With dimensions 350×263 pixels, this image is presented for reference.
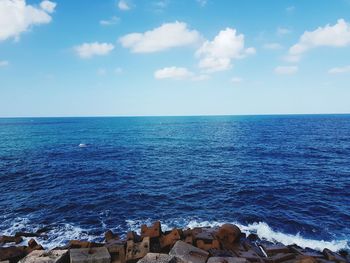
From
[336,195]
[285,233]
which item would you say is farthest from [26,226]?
[336,195]

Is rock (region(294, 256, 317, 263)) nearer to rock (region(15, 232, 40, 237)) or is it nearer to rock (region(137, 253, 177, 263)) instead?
rock (region(137, 253, 177, 263))

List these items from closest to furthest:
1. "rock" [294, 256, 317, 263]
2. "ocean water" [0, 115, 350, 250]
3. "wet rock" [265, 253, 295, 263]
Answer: "rock" [294, 256, 317, 263], "wet rock" [265, 253, 295, 263], "ocean water" [0, 115, 350, 250]

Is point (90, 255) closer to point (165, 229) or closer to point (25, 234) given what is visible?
point (165, 229)

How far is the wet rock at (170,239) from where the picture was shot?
14.9 m

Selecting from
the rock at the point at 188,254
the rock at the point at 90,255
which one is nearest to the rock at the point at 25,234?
the rock at the point at 90,255

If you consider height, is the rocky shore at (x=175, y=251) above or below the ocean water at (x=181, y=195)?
above

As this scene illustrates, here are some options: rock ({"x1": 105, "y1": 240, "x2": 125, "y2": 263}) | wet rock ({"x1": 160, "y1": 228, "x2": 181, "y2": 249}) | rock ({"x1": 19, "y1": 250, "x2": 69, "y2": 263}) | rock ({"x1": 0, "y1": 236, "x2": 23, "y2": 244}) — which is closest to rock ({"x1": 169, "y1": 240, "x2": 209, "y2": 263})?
wet rock ({"x1": 160, "y1": 228, "x2": 181, "y2": 249})

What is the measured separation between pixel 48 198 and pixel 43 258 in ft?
56.2

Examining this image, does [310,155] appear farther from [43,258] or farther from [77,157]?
[43,258]

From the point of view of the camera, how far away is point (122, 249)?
14.0 meters

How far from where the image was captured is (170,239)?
49.4ft

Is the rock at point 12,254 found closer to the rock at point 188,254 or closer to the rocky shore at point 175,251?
the rocky shore at point 175,251

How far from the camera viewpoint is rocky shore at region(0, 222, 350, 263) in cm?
1269

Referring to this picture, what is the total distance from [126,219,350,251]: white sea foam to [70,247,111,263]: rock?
24.7ft
